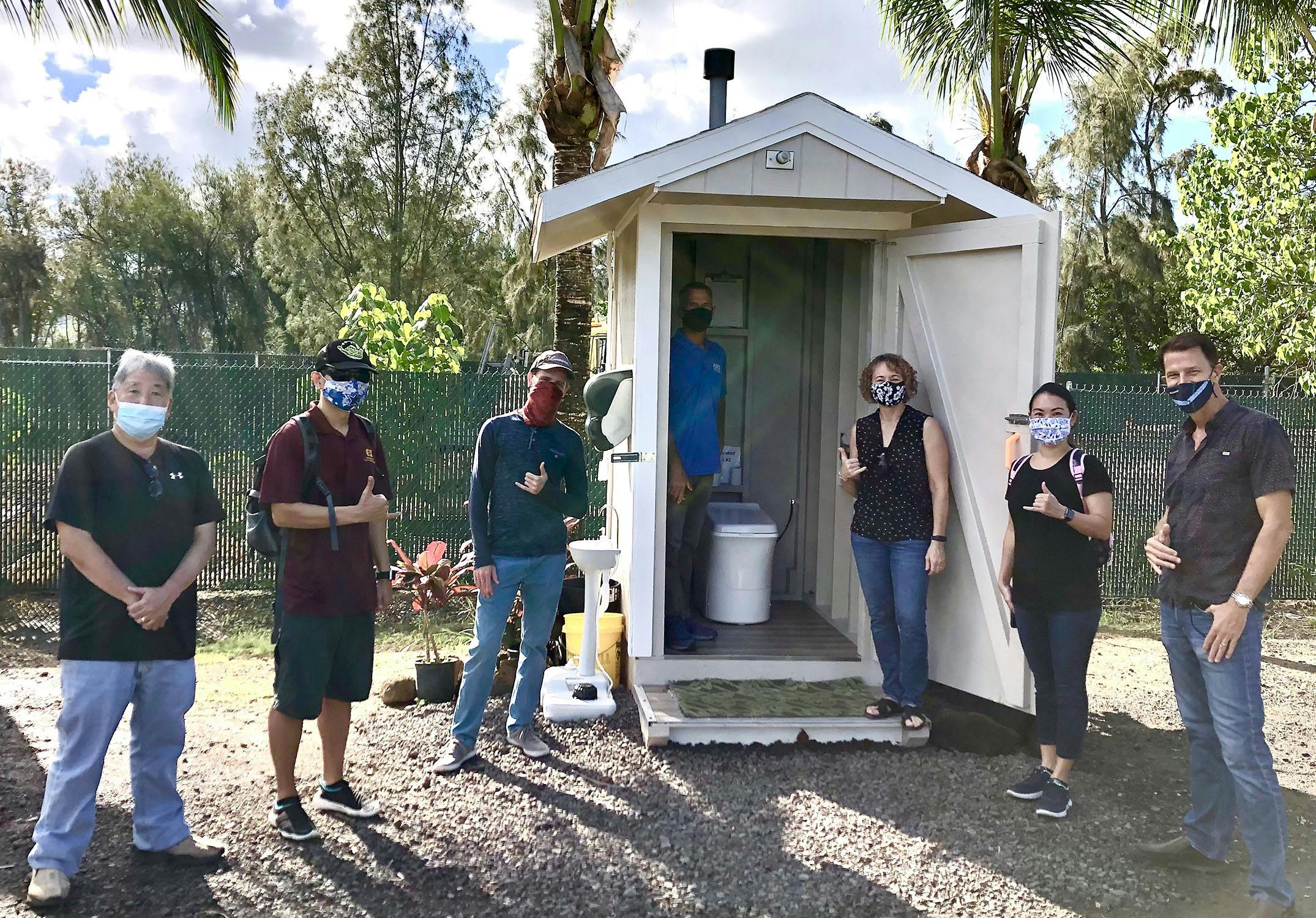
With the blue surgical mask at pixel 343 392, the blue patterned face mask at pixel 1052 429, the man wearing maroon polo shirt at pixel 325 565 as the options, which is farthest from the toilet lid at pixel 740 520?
the blue surgical mask at pixel 343 392

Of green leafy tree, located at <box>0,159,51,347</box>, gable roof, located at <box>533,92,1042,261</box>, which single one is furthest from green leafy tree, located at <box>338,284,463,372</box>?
green leafy tree, located at <box>0,159,51,347</box>

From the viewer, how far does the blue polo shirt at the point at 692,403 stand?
20.6 ft

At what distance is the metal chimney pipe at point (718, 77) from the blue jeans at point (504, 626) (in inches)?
133

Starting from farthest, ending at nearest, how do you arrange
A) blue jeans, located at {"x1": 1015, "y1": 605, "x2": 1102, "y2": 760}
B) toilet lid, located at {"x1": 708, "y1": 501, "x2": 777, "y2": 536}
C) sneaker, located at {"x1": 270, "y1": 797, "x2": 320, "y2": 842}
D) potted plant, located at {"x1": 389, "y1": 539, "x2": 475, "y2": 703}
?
toilet lid, located at {"x1": 708, "y1": 501, "x2": 777, "y2": 536}
potted plant, located at {"x1": 389, "y1": 539, "x2": 475, "y2": 703}
blue jeans, located at {"x1": 1015, "y1": 605, "x2": 1102, "y2": 760}
sneaker, located at {"x1": 270, "y1": 797, "x2": 320, "y2": 842}

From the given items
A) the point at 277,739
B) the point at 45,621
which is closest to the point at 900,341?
the point at 277,739

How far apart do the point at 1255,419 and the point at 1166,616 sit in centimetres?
80

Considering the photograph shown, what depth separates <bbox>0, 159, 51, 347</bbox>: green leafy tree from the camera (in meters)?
42.8

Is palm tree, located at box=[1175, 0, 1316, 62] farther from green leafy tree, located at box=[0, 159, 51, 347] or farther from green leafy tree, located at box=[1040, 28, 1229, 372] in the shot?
green leafy tree, located at box=[0, 159, 51, 347]

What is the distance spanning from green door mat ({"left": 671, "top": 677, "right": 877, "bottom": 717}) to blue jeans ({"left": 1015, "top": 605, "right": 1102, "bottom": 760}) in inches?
43.4

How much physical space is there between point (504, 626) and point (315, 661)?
46.0 inches

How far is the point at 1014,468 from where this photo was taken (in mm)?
4617

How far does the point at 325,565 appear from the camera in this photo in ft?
13.2

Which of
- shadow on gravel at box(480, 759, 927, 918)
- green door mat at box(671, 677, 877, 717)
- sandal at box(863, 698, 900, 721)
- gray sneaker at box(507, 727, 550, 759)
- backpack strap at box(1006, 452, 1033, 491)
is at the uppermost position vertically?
backpack strap at box(1006, 452, 1033, 491)

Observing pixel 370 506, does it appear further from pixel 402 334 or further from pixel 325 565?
pixel 402 334
